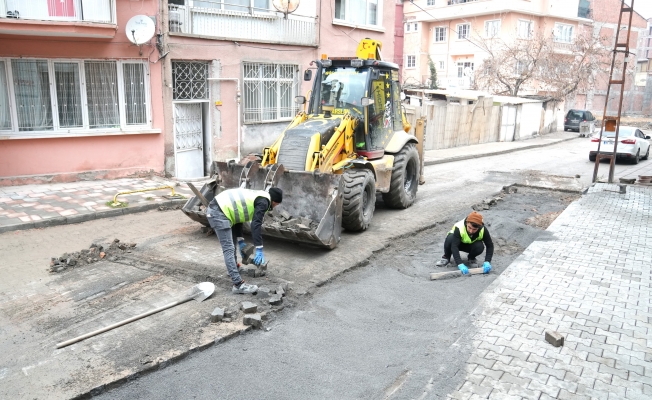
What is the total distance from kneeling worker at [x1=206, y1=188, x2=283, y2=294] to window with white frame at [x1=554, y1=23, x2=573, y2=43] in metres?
41.5

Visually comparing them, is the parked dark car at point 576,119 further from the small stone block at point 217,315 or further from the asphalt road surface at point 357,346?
the small stone block at point 217,315

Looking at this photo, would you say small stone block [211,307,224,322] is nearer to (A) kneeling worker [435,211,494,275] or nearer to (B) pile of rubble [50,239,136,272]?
(B) pile of rubble [50,239,136,272]

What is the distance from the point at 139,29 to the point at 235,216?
318 inches

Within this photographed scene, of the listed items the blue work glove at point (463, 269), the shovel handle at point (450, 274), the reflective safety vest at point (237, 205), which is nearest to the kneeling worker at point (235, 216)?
the reflective safety vest at point (237, 205)

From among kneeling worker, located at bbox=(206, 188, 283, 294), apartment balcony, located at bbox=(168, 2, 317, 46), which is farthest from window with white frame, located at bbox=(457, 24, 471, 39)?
kneeling worker, located at bbox=(206, 188, 283, 294)

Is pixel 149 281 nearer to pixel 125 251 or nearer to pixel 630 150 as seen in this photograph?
pixel 125 251

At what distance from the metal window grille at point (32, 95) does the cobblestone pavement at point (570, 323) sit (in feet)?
35.0

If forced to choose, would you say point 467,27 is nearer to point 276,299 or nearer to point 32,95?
point 32,95

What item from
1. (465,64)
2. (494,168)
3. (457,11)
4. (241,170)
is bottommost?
(494,168)

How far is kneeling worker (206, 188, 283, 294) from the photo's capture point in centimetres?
622

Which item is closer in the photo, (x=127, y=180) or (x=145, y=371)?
(x=145, y=371)

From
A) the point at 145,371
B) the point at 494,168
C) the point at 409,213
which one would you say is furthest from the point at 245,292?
the point at 494,168

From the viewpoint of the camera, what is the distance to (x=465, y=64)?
135 ft

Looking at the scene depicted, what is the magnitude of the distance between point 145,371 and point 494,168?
15.7 metres
